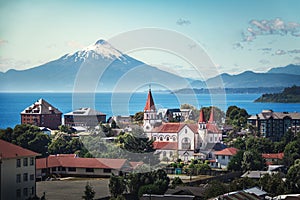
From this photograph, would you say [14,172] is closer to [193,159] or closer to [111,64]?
[193,159]

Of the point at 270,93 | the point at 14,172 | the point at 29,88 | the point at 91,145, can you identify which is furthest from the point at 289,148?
the point at 270,93

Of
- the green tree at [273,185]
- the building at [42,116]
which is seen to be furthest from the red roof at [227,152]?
the building at [42,116]

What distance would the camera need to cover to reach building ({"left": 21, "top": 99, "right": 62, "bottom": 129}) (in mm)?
13619

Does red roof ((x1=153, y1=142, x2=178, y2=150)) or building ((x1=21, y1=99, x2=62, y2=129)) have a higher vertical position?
building ((x1=21, y1=99, x2=62, y2=129))

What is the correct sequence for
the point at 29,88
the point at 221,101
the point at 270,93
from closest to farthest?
the point at 221,101 → the point at 29,88 → the point at 270,93

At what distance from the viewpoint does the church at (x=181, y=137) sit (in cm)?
1077

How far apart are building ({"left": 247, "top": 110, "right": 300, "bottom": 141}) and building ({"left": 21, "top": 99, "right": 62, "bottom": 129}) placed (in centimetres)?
443

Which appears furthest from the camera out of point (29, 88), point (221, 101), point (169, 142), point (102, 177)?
point (29, 88)

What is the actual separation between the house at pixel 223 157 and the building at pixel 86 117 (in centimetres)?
417

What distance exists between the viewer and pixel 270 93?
28.4 meters

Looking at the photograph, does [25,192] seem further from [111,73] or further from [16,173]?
[111,73]

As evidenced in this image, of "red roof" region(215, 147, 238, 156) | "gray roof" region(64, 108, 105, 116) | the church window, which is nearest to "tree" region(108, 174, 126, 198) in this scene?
"red roof" region(215, 147, 238, 156)

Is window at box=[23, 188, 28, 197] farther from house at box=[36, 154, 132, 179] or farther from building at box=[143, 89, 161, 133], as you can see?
building at box=[143, 89, 161, 133]

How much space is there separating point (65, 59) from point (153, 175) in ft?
20.8
